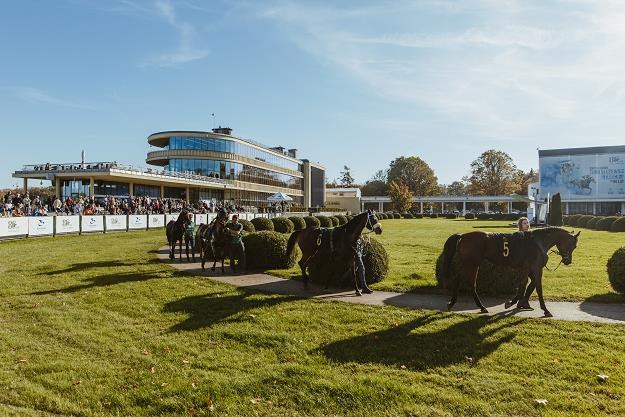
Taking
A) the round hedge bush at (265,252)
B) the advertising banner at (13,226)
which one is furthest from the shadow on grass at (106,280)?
the advertising banner at (13,226)

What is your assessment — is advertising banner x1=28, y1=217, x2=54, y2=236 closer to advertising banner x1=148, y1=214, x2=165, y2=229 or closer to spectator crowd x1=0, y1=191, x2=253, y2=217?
spectator crowd x1=0, y1=191, x2=253, y2=217

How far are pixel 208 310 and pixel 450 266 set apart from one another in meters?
4.79

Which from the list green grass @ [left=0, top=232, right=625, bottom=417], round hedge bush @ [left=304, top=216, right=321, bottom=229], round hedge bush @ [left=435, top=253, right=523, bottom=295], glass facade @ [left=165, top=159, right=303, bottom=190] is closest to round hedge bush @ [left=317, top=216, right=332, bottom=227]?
round hedge bush @ [left=304, top=216, right=321, bottom=229]

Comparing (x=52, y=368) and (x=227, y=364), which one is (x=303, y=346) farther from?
(x=52, y=368)

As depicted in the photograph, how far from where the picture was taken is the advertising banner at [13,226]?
2197 cm

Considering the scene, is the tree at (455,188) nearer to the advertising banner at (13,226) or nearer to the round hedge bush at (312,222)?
the round hedge bush at (312,222)

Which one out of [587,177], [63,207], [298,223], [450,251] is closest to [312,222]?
[298,223]

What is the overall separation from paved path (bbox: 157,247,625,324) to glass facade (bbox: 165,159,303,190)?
49.7 meters

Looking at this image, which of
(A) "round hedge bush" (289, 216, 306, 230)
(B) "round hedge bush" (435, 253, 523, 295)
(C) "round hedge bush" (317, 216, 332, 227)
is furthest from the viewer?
(C) "round hedge bush" (317, 216, 332, 227)

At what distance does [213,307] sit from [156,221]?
88.6 ft

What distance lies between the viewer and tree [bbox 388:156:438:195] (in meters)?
111

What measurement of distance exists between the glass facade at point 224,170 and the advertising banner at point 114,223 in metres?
29.3

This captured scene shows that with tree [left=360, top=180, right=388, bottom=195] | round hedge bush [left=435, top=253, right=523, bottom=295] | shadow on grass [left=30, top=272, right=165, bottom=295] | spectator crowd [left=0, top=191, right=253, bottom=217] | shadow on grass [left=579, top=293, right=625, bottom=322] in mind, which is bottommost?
shadow on grass [left=579, top=293, right=625, bottom=322]

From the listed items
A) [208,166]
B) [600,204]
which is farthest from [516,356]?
[600,204]
